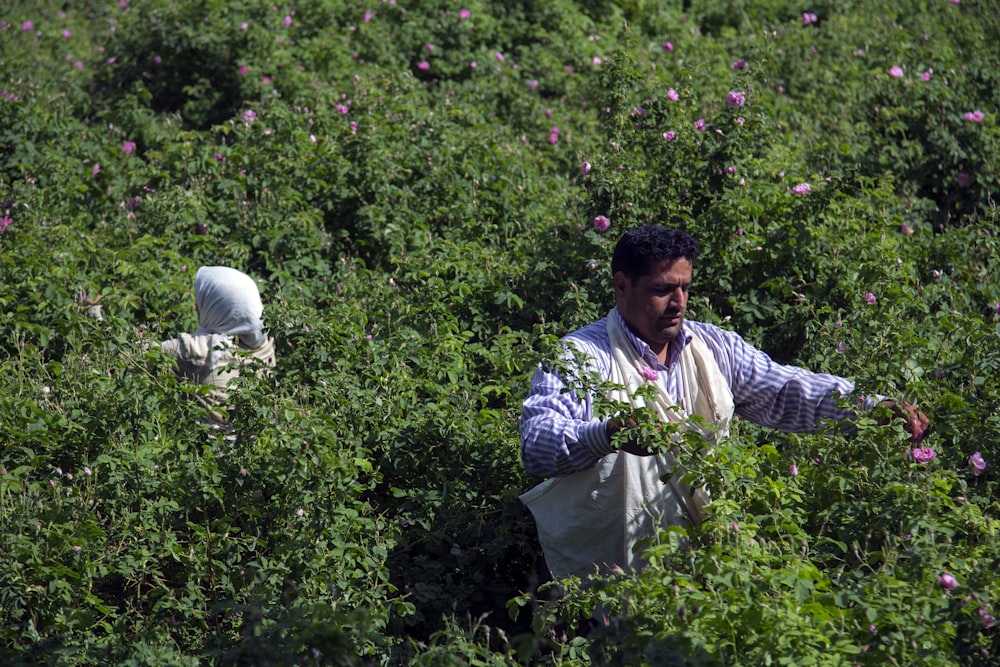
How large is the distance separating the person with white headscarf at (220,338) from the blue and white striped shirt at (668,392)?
1.38 metres

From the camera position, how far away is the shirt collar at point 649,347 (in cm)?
366

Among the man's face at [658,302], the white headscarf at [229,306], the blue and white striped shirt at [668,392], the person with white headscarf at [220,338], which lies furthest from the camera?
the white headscarf at [229,306]

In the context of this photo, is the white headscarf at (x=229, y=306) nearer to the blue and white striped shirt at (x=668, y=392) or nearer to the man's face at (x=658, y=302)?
the blue and white striped shirt at (x=668, y=392)

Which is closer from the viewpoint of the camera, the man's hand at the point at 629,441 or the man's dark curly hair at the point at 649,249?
the man's hand at the point at 629,441

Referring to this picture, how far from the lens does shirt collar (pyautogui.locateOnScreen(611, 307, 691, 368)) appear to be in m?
3.66

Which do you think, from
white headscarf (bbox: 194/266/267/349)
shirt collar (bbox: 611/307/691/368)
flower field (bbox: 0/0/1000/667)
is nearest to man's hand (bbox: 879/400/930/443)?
flower field (bbox: 0/0/1000/667)

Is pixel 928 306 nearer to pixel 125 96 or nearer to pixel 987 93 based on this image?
pixel 987 93

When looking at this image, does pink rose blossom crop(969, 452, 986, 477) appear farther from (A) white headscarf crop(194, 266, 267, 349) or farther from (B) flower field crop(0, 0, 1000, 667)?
(A) white headscarf crop(194, 266, 267, 349)

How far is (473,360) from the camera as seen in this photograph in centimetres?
503

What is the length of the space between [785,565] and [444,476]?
62.3 inches

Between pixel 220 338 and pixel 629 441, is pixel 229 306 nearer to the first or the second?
pixel 220 338

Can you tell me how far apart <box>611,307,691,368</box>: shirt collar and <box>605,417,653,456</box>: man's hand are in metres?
0.50

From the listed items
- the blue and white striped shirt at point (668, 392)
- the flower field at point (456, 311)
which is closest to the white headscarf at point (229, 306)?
the flower field at point (456, 311)

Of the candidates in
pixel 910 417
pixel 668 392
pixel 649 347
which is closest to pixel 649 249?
pixel 649 347
